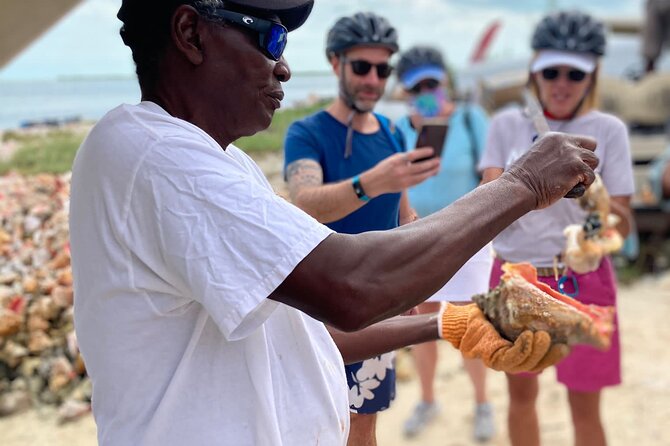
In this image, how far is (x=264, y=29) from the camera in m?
1.30

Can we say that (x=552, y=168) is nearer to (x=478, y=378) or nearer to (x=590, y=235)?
(x=590, y=235)

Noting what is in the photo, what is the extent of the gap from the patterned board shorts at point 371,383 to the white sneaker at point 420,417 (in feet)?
5.75

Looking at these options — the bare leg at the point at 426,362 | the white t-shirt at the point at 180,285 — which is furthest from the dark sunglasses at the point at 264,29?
the bare leg at the point at 426,362

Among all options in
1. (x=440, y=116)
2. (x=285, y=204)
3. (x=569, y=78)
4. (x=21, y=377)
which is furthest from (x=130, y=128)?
(x=21, y=377)

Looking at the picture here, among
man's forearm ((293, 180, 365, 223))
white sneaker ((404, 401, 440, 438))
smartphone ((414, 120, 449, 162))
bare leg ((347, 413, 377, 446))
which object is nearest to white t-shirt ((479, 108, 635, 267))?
smartphone ((414, 120, 449, 162))

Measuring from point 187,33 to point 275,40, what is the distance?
17cm

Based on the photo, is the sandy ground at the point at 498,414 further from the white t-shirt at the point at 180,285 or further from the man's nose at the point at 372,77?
the white t-shirt at the point at 180,285

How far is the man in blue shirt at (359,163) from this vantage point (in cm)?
244

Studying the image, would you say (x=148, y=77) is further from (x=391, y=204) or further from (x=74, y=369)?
(x=74, y=369)

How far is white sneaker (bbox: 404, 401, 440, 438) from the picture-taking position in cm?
413

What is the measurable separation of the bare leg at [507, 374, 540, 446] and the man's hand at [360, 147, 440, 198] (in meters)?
1.14

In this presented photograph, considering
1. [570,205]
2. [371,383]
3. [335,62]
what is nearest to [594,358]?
[570,205]

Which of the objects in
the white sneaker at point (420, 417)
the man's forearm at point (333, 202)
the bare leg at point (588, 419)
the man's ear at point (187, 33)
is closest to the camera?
the man's ear at point (187, 33)

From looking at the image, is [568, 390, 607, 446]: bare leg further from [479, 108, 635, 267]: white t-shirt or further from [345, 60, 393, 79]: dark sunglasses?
[345, 60, 393, 79]: dark sunglasses
